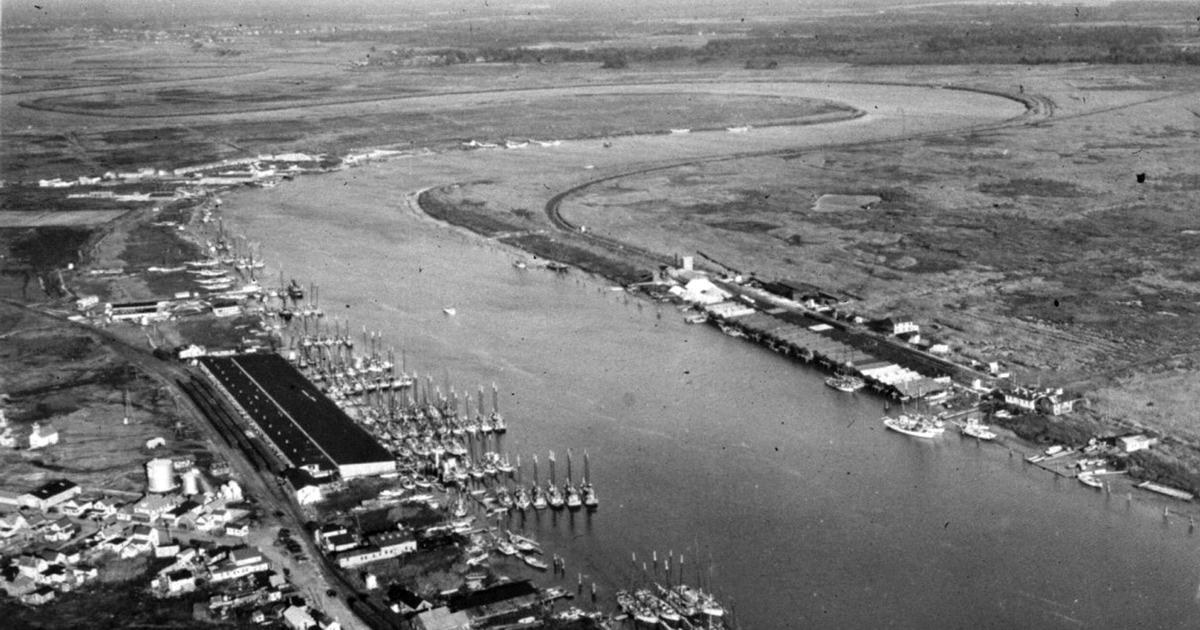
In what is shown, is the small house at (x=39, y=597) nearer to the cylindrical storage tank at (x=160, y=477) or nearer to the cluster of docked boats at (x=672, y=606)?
the cylindrical storage tank at (x=160, y=477)

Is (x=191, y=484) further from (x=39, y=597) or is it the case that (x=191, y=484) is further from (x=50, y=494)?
(x=39, y=597)

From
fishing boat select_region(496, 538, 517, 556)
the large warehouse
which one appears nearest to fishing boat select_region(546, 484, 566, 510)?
fishing boat select_region(496, 538, 517, 556)

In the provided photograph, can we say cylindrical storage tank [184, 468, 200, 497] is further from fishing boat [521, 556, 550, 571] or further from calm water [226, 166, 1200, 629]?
fishing boat [521, 556, 550, 571]

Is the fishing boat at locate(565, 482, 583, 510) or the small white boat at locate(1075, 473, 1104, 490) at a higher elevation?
the fishing boat at locate(565, 482, 583, 510)

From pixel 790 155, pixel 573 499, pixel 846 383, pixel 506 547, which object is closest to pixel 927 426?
pixel 846 383

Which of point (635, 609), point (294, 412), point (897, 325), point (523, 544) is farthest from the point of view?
point (897, 325)

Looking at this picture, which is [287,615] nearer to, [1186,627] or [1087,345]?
[1186,627]
